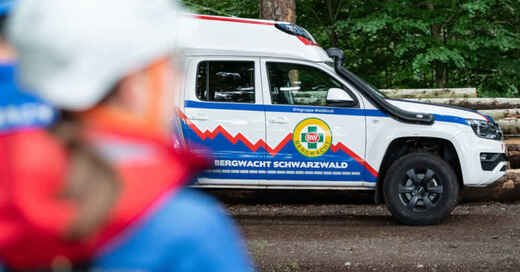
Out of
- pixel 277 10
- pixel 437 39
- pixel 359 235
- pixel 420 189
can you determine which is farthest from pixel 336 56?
pixel 437 39

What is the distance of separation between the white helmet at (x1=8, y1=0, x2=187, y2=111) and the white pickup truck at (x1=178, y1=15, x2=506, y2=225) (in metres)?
7.58

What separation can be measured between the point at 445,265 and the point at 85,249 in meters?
5.87

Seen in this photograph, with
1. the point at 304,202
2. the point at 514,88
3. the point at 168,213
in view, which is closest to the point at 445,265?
the point at 304,202

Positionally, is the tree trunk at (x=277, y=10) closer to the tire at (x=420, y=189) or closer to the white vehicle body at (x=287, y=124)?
the white vehicle body at (x=287, y=124)

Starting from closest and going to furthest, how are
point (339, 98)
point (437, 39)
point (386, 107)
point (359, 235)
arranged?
point (359, 235) → point (339, 98) → point (386, 107) → point (437, 39)

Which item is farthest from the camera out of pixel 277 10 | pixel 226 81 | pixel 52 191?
pixel 277 10

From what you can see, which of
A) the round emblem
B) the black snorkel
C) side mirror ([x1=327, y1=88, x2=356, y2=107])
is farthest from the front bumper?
the round emblem

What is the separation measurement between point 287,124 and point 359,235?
1434 millimetres

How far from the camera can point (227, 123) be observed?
28.2 feet

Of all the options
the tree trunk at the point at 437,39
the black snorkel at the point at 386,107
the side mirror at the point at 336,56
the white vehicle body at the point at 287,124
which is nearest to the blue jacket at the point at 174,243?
the white vehicle body at the point at 287,124

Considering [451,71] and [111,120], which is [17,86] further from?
[451,71]

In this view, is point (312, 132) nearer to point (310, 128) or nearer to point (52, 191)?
point (310, 128)

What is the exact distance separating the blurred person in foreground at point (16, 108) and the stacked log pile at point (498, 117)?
9.35 m

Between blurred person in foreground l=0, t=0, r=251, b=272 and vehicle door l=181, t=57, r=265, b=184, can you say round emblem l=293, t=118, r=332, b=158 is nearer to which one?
vehicle door l=181, t=57, r=265, b=184
